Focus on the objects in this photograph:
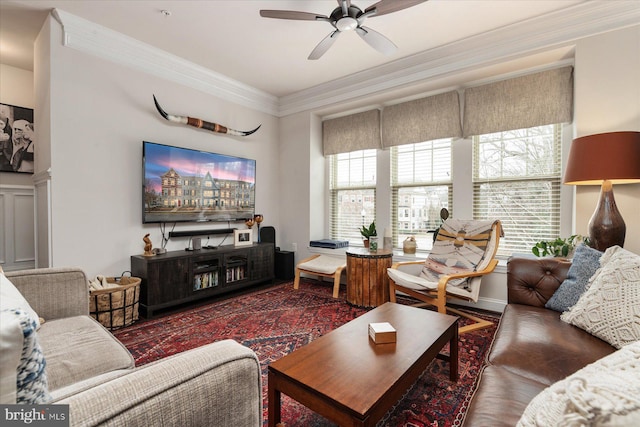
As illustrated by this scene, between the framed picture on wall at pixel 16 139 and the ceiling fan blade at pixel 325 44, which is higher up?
the ceiling fan blade at pixel 325 44

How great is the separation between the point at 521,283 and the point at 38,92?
15.2ft

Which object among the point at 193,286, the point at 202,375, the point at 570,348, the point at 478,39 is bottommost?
the point at 193,286

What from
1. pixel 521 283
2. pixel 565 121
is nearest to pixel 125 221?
pixel 521 283

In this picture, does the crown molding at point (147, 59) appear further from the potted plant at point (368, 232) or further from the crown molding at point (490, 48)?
the potted plant at point (368, 232)

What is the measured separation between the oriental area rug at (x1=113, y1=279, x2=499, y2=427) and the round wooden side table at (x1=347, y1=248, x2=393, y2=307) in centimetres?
13

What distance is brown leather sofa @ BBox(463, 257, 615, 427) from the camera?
39.2 inches

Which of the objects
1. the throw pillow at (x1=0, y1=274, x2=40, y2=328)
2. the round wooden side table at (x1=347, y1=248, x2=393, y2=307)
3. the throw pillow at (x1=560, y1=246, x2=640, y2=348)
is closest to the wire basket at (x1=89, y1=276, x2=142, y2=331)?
the throw pillow at (x1=0, y1=274, x2=40, y2=328)

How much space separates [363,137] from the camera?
13.9 ft

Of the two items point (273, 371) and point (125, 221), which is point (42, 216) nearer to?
point (125, 221)

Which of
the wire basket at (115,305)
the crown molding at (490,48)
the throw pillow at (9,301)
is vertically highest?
the crown molding at (490,48)

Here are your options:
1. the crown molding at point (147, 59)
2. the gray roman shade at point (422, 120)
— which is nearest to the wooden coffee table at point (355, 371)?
the gray roman shade at point (422, 120)

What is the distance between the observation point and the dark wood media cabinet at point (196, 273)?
2928 millimetres

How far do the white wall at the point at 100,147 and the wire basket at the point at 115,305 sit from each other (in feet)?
1.64

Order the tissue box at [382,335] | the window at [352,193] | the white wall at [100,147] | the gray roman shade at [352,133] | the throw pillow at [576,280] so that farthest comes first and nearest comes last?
the window at [352,193], the gray roman shade at [352,133], the white wall at [100,147], the throw pillow at [576,280], the tissue box at [382,335]
